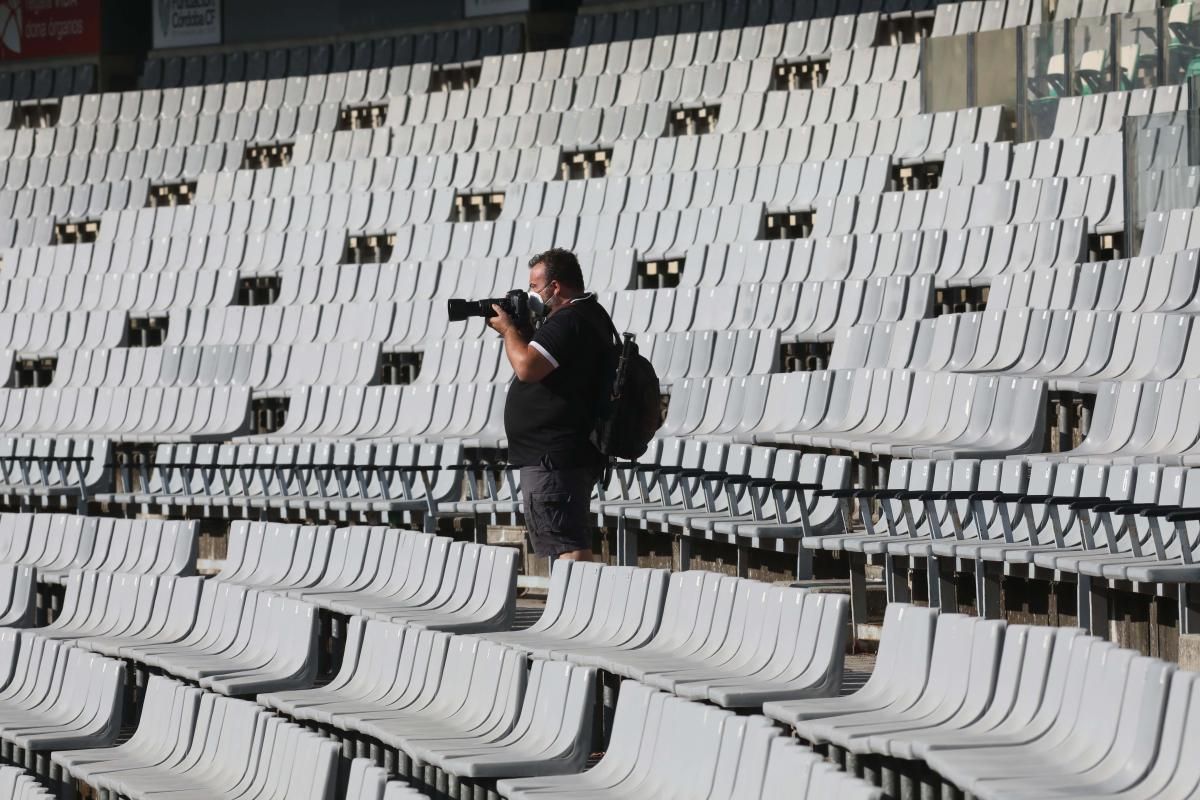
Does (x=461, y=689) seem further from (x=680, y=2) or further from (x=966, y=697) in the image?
(x=680, y=2)

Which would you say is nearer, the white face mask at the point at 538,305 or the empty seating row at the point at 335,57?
the white face mask at the point at 538,305

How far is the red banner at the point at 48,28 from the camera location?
1393 cm

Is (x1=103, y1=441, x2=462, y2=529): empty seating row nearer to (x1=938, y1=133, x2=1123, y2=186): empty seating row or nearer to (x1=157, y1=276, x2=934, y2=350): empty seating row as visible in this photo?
(x1=157, y1=276, x2=934, y2=350): empty seating row

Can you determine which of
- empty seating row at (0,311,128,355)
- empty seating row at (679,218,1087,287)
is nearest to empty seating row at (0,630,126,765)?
empty seating row at (679,218,1087,287)

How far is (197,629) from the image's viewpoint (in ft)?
15.6

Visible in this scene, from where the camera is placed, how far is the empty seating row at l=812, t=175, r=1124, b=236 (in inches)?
269

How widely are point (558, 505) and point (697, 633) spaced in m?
0.51

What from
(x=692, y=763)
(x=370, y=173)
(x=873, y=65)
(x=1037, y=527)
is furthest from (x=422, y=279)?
(x=692, y=763)

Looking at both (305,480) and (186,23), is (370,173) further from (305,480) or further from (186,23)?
(186,23)

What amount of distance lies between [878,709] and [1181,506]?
1015mm

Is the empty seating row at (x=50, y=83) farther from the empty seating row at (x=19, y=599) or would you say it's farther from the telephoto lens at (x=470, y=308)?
the telephoto lens at (x=470, y=308)

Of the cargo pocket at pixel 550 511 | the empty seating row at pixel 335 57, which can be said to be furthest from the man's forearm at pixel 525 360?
the empty seating row at pixel 335 57

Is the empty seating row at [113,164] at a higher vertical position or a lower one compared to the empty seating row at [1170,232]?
higher

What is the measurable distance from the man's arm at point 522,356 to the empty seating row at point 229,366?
403 centimetres
